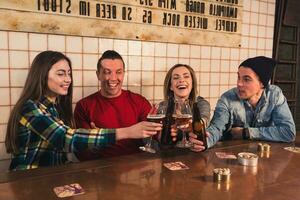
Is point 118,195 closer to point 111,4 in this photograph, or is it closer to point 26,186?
point 26,186

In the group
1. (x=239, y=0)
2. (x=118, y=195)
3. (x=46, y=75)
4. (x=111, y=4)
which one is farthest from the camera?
(x=239, y=0)

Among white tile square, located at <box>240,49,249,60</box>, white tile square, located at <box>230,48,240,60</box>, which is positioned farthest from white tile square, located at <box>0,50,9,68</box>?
white tile square, located at <box>240,49,249,60</box>

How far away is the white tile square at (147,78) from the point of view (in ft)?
9.59

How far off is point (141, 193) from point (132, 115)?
133 centimetres

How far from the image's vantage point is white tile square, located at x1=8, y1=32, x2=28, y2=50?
2.26 m

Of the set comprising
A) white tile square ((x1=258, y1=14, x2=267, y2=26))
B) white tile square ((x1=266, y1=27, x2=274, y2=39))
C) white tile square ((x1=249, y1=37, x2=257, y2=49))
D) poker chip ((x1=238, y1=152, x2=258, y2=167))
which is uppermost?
white tile square ((x1=258, y1=14, x2=267, y2=26))

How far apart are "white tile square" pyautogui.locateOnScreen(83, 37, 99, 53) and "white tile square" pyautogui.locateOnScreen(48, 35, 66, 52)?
17cm

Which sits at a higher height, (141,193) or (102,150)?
(141,193)

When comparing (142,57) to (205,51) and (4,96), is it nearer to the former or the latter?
(205,51)

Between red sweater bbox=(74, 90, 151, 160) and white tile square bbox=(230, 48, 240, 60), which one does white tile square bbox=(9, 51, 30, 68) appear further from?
white tile square bbox=(230, 48, 240, 60)

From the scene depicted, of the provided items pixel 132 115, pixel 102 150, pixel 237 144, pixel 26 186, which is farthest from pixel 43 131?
pixel 237 144

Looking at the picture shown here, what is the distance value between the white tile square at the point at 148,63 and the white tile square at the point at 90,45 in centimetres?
47

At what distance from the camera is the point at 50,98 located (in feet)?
5.97

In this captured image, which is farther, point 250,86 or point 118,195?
point 250,86
